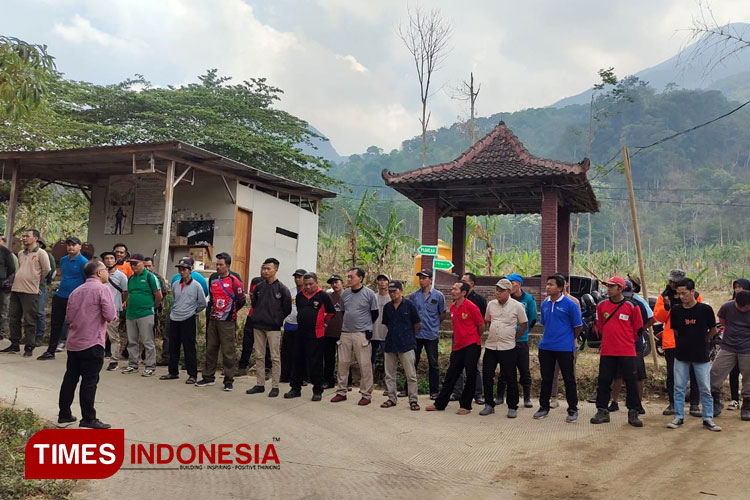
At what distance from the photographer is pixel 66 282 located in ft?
28.7

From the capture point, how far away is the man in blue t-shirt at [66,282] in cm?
867

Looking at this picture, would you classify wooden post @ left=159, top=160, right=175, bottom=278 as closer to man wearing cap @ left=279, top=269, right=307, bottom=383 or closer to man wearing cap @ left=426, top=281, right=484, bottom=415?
man wearing cap @ left=279, top=269, right=307, bottom=383

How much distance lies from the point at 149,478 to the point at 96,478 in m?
0.41

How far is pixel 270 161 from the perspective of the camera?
24.7 m

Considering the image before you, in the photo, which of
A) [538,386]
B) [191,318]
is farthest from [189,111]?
[538,386]

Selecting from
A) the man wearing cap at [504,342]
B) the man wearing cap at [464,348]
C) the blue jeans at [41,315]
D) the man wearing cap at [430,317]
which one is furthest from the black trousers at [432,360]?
the blue jeans at [41,315]

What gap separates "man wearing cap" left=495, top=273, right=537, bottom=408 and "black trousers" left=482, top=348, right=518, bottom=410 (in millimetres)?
155

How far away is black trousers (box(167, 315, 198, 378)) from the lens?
8359 mm

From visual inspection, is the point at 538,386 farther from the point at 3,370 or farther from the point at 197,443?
the point at 3,370

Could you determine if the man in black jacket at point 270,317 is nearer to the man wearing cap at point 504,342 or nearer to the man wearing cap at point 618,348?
the man wearing cap at point 504,342

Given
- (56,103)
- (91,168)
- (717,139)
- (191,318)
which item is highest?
(717,139)

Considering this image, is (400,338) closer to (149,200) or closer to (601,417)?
(601,417)

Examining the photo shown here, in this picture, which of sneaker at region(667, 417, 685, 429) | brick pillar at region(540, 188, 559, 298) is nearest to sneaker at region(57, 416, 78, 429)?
sneaker at region(667, 417, 685, 429)

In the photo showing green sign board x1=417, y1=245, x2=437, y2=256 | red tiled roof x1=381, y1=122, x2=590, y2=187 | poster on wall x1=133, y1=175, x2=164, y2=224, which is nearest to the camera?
green sign board x1=417, y1=245, x2=437, y2=256
